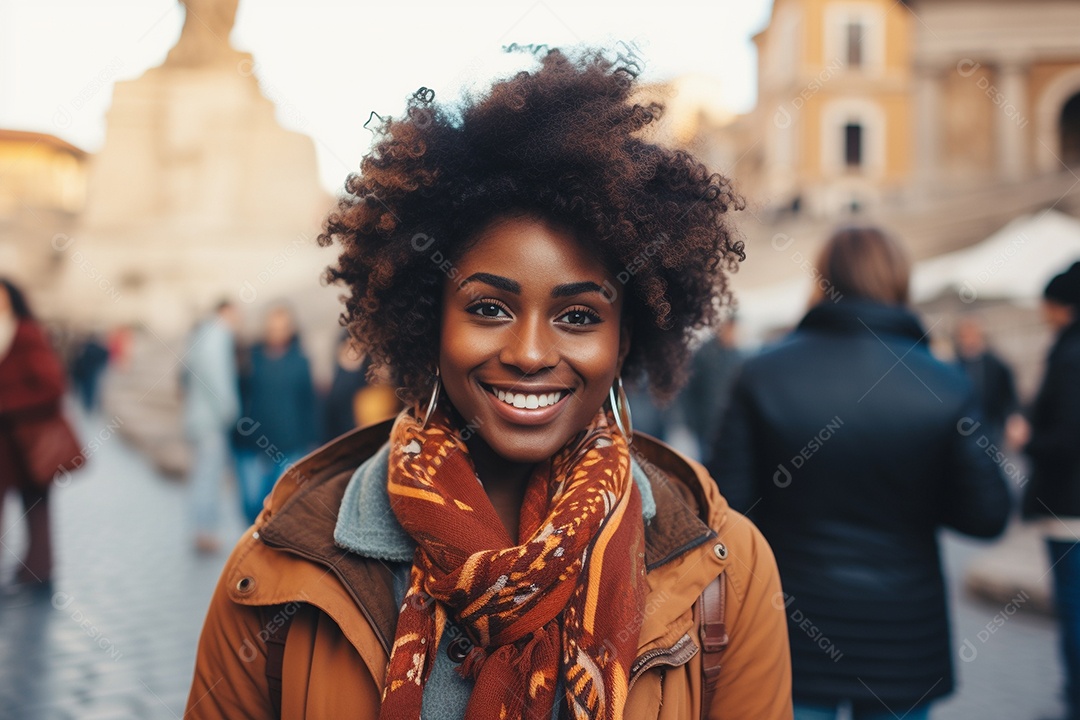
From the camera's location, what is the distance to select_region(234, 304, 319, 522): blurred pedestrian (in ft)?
22.4

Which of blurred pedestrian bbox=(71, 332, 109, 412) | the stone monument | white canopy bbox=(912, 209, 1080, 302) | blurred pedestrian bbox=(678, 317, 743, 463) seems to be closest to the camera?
blurred pedestrian bbox=(678, 317, 743, 463)

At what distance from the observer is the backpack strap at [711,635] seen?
1.78 meters

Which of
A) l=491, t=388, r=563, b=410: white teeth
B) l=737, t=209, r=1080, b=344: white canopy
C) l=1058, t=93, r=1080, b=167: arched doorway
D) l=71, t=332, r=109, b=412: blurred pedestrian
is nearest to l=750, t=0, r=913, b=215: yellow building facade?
l=1058, t=93, r=1080, b=167: arched doorway

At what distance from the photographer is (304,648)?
1.66m

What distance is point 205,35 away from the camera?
23.9m

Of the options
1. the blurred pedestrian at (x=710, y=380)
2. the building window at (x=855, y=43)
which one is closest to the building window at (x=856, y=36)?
the building window at (x=855, y=43)

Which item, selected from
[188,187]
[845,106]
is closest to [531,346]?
[188,187]

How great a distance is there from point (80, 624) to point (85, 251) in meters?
22.7

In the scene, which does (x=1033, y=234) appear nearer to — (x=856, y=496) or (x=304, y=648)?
(x=856, y=496)

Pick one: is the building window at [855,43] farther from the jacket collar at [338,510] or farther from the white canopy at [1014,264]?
the jacket collar at [338,510]

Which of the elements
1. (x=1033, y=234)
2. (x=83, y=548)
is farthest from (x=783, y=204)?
(x=83, y=548)

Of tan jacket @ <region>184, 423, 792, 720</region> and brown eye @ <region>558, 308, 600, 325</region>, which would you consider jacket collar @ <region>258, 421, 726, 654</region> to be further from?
brown eye @ <region>558, 308, 600, 325</region>

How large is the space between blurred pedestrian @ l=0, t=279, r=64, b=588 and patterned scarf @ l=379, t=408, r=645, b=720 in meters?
5.18

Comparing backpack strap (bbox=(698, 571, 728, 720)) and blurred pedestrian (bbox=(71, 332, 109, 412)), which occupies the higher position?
blurred pedestrian (bbox=(71, 332, 109, 412))
